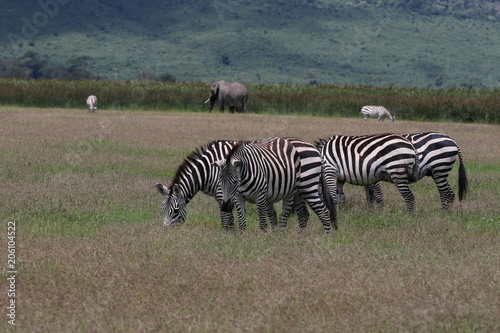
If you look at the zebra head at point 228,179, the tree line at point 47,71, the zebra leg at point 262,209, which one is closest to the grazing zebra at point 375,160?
the zebra leg at point 262,209

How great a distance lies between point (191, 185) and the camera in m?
10.4

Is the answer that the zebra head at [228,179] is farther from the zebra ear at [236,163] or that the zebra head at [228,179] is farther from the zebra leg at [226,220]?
the zebra leg at [226,220]

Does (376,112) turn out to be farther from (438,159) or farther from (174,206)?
(174,206)

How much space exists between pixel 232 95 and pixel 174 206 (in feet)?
112

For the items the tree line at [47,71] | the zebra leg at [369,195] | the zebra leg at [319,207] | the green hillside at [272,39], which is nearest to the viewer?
the zebra leg at [319,207]

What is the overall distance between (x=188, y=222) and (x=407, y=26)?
171567 mm

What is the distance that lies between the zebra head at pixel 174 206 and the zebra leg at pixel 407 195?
417 centimetres

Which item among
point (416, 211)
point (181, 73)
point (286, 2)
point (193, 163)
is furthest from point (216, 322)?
point (286, 2)

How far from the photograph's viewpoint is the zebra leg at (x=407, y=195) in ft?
42.1

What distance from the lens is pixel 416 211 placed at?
1320cm

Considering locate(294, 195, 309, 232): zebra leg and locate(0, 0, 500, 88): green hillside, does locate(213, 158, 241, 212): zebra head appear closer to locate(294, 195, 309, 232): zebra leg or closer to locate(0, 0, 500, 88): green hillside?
locate(294, 195, 309, 232): zebra leg

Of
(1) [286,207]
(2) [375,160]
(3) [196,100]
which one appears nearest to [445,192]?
(2) [375,160]

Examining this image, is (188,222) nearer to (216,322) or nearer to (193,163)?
(193,163)

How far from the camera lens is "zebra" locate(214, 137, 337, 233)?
31.8 feet
